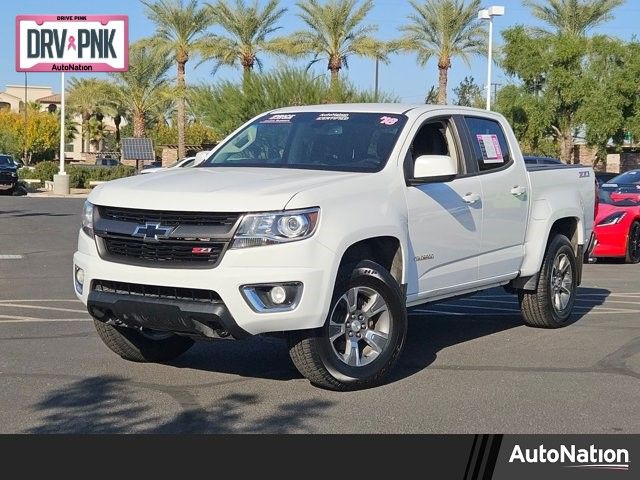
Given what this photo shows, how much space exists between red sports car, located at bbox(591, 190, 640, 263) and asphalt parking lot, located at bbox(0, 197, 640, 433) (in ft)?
18.7

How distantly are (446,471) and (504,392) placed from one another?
212 centimetres

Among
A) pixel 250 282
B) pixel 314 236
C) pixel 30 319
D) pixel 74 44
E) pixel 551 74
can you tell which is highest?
pixel 74 44

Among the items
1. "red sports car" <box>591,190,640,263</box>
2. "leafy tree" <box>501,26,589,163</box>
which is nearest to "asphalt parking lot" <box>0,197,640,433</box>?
"red sports car" <box>591,190,640,263</box>

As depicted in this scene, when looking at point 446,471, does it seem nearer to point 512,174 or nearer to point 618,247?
point 512,174

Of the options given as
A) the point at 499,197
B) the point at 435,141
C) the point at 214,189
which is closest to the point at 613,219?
the point at 499,197

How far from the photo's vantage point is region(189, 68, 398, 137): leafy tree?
44781 millimetres

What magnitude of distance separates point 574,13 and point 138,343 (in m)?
42.7

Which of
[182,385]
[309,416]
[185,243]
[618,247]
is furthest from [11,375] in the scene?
[618,247]

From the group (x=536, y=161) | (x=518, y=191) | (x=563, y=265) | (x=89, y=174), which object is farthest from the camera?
(x=89, y=174)

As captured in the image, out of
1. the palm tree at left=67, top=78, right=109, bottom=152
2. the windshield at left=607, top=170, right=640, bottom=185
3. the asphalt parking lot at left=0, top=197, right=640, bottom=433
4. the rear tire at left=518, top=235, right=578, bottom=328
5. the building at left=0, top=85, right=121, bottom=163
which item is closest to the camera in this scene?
the asphalt parking lot at left=0, top=197, right=640, bottom=433

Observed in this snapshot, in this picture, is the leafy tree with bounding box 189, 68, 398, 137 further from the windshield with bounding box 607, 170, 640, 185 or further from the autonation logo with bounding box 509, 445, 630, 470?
the autonation logo with bounding box 509, 445, 630, 470

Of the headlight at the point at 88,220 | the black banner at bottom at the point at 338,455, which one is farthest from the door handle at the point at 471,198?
the headlight at the point at 88,220

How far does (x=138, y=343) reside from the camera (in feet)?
25.4

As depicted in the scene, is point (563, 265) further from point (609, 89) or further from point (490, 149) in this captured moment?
point (609, 89)
